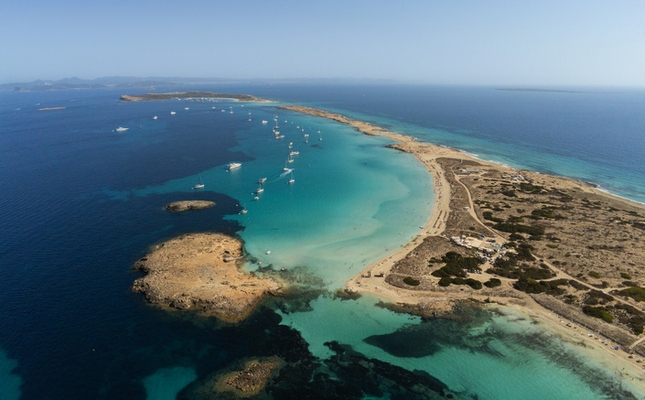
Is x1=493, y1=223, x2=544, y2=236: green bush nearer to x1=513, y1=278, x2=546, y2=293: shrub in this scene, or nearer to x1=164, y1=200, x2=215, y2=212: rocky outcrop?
x1=513, y1=278, x2=546, y2=293: shrub

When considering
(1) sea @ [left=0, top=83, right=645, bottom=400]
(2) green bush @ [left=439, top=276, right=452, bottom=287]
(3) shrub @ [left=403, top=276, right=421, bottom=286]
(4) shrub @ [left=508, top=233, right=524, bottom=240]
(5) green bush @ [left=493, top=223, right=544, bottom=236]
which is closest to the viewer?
(1) sea @ [left=0, top=83, right=645, bottom=400]

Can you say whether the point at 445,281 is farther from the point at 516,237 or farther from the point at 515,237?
the point at 516,237

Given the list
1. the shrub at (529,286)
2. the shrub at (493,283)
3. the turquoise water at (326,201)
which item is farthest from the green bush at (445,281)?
the turquoise water at (326,201)

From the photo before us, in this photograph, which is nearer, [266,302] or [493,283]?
[266,302]

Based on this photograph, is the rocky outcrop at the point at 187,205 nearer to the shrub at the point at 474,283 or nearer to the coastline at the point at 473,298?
the coastline at the point at 473,298

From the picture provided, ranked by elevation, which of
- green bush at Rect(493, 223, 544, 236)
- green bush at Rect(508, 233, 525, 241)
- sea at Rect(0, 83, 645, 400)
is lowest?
sea at Rect(0, 83, 645, 400)

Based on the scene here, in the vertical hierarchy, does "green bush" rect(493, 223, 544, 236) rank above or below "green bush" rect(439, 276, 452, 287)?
above

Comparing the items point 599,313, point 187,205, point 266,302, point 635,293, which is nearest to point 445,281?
point 599,313

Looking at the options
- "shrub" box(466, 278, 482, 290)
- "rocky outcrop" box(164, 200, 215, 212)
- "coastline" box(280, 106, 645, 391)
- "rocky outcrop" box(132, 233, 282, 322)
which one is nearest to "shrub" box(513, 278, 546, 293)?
"coastline" box(280, 106, 645, 391)
